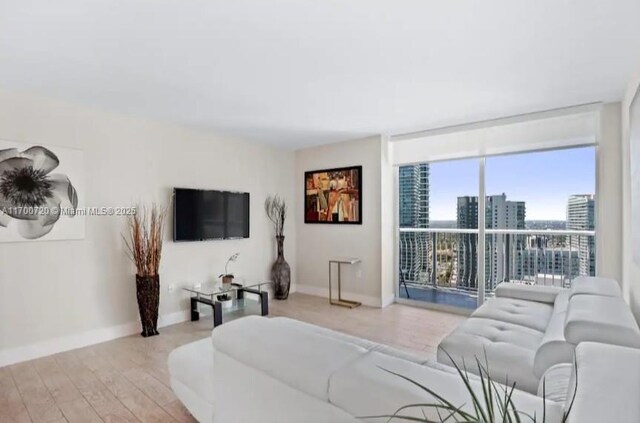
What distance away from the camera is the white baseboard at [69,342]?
2943 millimetres

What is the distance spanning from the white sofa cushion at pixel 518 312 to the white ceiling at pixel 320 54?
1.84 meters

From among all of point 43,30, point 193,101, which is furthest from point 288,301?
point 43,30

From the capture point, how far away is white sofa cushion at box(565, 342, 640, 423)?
77 cm

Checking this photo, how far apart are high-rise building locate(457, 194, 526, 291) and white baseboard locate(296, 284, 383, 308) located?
3.90 feet

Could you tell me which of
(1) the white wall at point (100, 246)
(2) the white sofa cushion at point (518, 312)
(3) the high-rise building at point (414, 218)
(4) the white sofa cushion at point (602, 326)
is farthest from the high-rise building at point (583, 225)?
(1) the white wall at point (100, 246)

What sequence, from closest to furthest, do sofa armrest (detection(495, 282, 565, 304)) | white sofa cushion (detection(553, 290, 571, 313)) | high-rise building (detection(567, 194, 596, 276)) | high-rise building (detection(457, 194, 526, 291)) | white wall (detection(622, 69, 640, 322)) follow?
1. white sofa cushion (detection(553, 290, 571, 313))
2. white wall (detection(622, 69, 640, 322))
3. sofa armrest (detection(495, 282, 565, 304))
4. high-rise building (detection(567, 194, 596, 276))
5. high-rise building (detection(457, 194, 526, 291))

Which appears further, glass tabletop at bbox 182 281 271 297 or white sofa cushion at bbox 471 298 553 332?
glass tabletop at bbox 182 281 271 297

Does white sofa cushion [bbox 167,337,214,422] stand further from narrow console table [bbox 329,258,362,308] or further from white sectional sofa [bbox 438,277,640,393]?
narrow console table [bbox 329,258,362,308]

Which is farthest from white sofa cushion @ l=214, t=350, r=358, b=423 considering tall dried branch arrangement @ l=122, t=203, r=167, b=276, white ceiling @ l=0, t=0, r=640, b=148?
tall dried branch arrangement @ l=122, t=203, r=167, b=276

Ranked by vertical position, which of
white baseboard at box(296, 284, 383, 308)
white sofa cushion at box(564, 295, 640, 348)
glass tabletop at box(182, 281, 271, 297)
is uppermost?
white sofa cushion at box(564, 295, 640, 348)

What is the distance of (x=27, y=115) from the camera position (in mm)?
3021

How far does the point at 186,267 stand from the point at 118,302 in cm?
80

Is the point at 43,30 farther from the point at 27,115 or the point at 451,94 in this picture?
the point at 451,94

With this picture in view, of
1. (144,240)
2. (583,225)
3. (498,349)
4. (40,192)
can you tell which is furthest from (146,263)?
(583,225)
